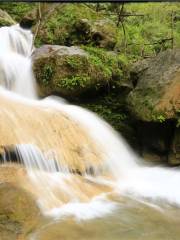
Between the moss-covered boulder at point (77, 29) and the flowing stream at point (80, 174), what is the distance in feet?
7.10

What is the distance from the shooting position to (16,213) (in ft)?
12.7

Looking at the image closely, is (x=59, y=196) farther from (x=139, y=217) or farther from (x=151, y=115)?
(x=151, y=115)

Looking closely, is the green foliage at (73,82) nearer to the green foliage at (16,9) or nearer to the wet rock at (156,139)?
the wet rock at (156,139)

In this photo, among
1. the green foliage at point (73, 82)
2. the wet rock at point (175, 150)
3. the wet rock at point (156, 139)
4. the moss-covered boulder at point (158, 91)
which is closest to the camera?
the moss-covered boulder at point (158, 91)

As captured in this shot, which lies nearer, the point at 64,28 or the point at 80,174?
the point at 80,174

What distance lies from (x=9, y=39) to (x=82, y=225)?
22.0 feet

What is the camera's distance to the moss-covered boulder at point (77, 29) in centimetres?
953

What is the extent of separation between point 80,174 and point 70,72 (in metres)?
2.63

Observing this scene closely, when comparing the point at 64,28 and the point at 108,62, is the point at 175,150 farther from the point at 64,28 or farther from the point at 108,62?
the point at 64,28

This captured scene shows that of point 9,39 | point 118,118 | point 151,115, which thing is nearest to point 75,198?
point 151,115

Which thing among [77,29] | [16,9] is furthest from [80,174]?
[16,9]

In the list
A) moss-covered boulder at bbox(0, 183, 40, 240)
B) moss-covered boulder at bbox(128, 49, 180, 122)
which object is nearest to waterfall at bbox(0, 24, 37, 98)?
moss-covered boulder at bbox(128, 49, 180, 122)

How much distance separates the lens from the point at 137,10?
48.5 feet

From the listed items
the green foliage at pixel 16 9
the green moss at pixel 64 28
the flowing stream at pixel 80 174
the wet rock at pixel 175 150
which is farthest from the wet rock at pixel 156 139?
the green foliage at pixel 16 9
